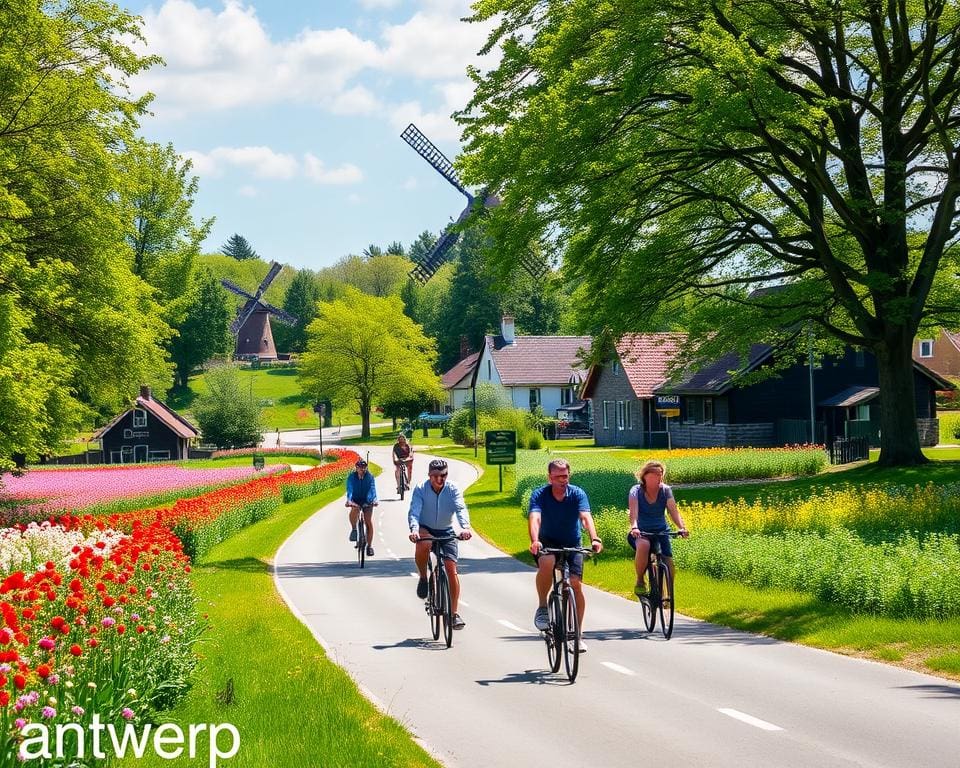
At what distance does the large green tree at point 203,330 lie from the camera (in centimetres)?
13050

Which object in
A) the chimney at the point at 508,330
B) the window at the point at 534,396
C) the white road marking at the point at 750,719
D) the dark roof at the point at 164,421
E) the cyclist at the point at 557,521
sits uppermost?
the chimney at the point at 508,330

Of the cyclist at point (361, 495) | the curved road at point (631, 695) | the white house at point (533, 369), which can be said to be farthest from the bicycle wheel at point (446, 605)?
the white house at point (533, 369)

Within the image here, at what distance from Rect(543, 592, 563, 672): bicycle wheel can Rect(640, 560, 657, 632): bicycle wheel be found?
8.61 ft

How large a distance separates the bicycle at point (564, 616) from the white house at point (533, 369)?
8089 cm

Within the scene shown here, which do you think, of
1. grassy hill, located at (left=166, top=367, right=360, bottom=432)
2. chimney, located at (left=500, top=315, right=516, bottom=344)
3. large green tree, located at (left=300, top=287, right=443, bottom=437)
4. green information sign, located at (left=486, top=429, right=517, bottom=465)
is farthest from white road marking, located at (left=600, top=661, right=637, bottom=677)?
grassy hill, located at (left=166, top=367, right=360, bottom=432)

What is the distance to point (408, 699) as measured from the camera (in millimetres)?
10625

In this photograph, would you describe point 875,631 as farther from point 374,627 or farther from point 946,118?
point 946,118

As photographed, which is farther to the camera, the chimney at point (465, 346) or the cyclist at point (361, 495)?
the chimney at point (465, 346)

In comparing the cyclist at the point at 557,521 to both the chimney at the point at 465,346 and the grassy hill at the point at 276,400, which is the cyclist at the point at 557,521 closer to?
the grassy hill at the point at 276,400

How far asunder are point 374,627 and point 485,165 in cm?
1311

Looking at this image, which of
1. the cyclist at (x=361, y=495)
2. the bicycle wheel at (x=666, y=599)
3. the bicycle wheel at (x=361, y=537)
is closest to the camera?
the bicycle wheel at (x=666, y=599)

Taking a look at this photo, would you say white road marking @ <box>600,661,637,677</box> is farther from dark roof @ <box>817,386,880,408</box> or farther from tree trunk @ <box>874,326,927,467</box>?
dark roof @ <box>817,386,880,408</box>

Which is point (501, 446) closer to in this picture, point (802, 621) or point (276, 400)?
point (802, 621)

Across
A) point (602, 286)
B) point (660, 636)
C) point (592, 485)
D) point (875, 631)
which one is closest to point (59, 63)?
point (602, 286)
